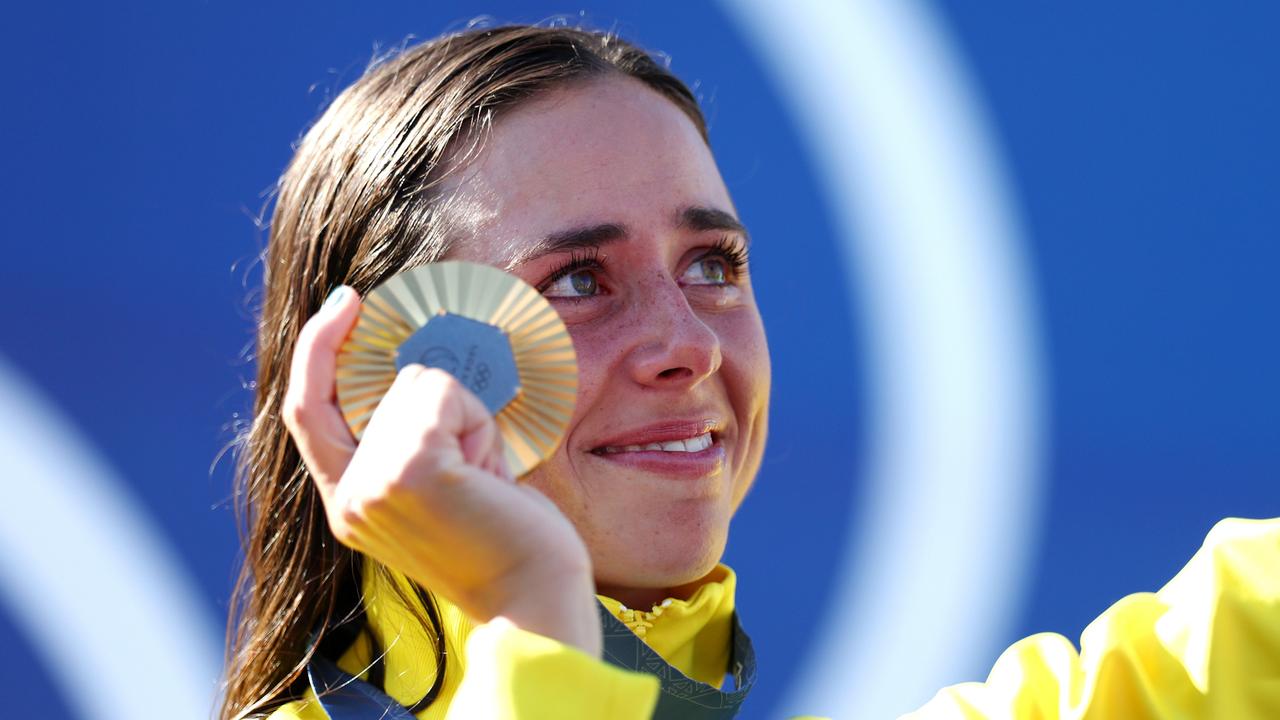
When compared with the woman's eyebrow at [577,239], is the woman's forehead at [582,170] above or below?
above

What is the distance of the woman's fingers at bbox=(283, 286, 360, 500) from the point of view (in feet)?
2.69

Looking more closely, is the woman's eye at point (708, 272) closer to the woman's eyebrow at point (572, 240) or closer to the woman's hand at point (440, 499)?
the woman's eyebrow at point (572, 240)

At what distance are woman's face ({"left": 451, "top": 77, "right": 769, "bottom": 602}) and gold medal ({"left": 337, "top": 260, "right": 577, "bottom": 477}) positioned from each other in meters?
0.34

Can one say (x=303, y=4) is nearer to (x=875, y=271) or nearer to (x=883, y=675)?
(x=875, y=271)

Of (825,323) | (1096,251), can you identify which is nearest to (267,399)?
(825,323)

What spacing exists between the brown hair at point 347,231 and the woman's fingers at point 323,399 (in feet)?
1.54

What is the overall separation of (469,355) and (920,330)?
4.77 ft

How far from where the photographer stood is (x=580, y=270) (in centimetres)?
125

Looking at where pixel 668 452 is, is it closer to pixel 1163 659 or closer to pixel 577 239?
pixel 577 239

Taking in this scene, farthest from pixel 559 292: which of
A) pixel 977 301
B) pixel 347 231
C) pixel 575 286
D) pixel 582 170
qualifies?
pixel 977 301

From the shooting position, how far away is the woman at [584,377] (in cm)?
117

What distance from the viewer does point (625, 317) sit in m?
1.23

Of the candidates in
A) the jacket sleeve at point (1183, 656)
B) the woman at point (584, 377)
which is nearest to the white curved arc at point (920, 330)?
the woman at point (584, 377)

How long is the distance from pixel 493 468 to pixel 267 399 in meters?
0.74
